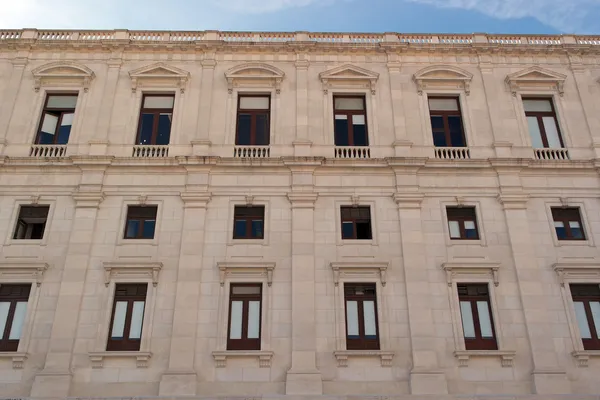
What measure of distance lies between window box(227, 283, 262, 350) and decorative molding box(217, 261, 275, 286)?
0.39 metres

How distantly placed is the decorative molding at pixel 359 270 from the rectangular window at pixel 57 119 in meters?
13.5

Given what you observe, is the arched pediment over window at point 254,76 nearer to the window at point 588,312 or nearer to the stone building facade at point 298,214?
the stone building facade at point 298,214

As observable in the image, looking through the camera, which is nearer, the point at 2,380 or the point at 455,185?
the point at 2,380

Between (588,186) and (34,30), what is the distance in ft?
87.5

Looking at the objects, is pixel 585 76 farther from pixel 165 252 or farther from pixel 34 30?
pixel 34 30

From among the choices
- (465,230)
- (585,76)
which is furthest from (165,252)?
(585,76)

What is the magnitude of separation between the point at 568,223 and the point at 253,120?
47.0ft

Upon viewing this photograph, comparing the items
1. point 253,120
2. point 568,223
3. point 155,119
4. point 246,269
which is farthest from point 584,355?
point 155,119

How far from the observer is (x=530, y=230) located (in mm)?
22641

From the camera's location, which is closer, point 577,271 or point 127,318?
point 127,318

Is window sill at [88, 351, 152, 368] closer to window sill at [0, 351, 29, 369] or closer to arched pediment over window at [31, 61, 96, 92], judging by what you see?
window sill at [0, 351, 29, 369]

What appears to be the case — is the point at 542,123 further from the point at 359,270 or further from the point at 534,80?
the point at 359,270

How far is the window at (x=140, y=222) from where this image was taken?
22750mm

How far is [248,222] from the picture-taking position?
23078 millimetres
